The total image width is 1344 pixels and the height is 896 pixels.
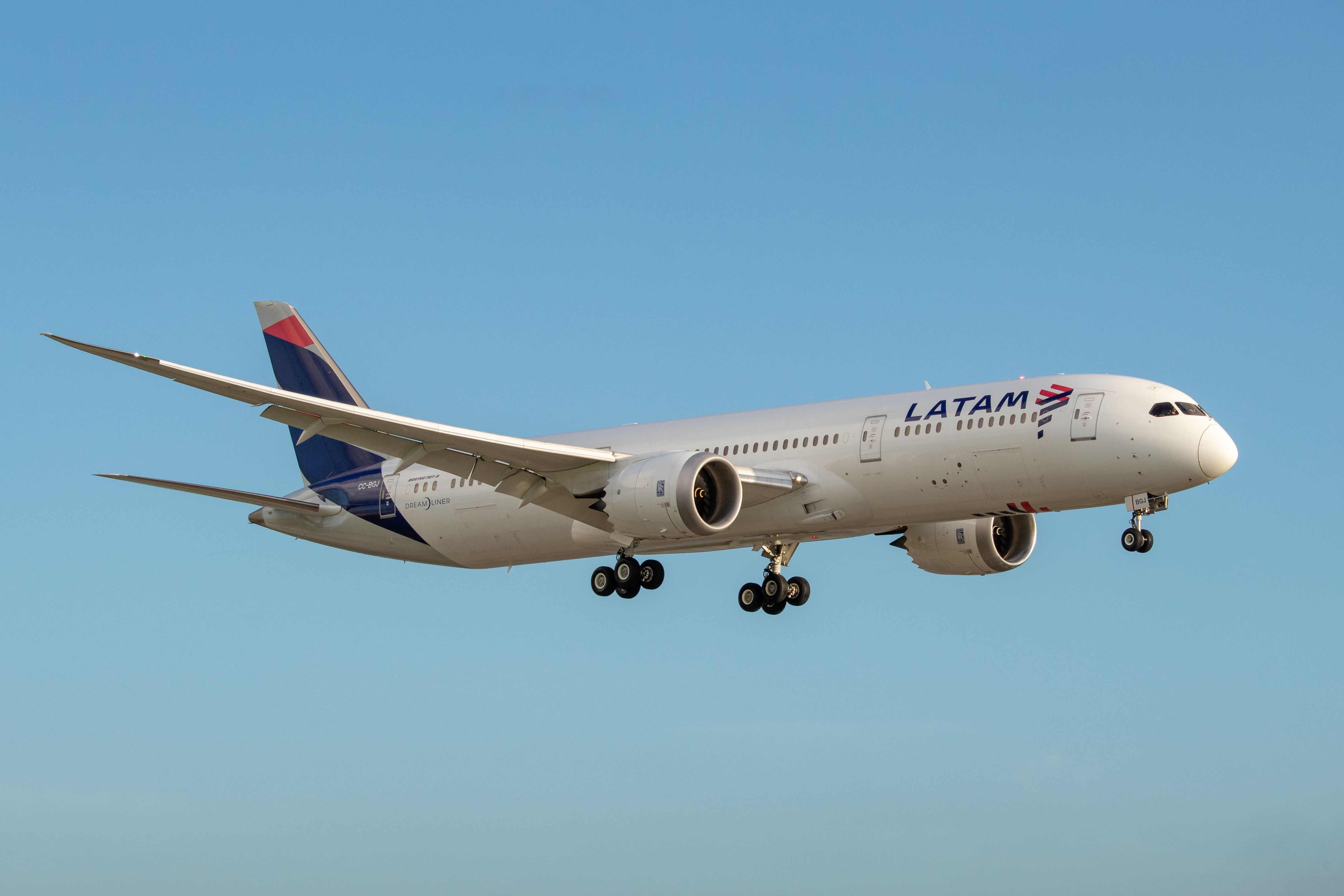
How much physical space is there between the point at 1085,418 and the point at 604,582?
43.5 feet

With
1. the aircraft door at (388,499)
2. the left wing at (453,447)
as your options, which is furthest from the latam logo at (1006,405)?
the aircraft door at (388,499)

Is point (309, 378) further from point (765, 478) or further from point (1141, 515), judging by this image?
point (1141, 515)

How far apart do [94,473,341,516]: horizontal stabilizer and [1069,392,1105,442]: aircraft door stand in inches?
857

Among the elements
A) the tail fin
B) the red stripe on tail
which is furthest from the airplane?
the red stripe on tail

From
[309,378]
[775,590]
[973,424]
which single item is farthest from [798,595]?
[309,378]

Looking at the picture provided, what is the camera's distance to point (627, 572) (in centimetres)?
4359

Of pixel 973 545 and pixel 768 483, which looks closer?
pixel 768 483

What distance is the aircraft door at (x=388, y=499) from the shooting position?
4805 cm

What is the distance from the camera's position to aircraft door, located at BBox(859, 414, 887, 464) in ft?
131

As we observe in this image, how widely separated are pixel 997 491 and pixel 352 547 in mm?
20052

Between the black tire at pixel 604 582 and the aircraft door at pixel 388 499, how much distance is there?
A: 23.5 ft

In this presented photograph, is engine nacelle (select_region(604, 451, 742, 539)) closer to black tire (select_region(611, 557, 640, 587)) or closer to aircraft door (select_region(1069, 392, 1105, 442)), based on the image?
black tire (select_region(611, 557, 640, 587))

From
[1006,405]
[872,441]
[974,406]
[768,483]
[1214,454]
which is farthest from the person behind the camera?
[768,483]

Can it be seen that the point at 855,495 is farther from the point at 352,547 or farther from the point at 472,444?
the point at 352,547
